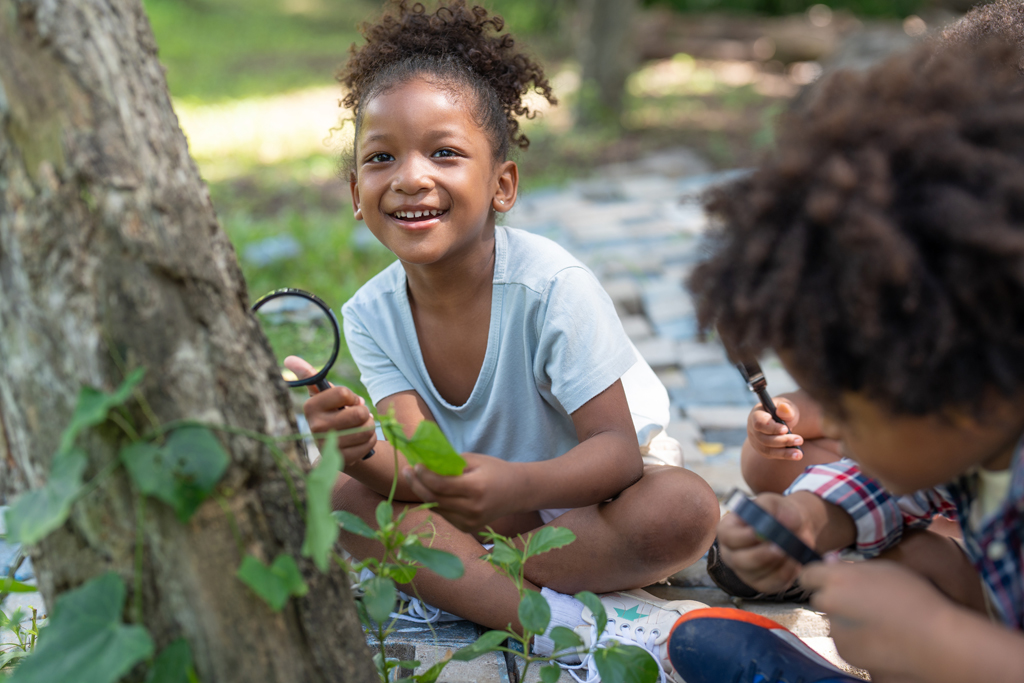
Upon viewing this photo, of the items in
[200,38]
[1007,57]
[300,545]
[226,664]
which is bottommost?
[226,664]

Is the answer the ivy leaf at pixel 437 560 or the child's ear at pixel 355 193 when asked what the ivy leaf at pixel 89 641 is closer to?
the ivy leaf at pixel 437 560

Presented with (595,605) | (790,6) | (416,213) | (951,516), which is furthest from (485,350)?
(790,6)

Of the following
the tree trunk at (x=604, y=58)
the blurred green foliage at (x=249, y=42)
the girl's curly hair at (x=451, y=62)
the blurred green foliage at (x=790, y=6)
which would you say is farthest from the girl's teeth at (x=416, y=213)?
the blurred green foliage at (x=790, y=6)

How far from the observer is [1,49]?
985mm

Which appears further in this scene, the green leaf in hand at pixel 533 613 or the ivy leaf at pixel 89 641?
the green leaf in hand at pixel 533 613

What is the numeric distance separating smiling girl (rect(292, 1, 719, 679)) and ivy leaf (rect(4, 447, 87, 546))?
60cm

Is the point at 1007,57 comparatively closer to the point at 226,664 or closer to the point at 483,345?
the point at 483,345

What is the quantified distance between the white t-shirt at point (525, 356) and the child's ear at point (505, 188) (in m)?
0.06

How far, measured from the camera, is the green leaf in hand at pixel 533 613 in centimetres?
131

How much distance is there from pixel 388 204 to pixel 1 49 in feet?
3.18

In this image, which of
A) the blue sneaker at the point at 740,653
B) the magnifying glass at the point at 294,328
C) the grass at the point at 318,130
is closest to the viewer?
the blue sneaker at the point at 740,653

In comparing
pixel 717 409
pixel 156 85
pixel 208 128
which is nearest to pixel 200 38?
pixel 208 128

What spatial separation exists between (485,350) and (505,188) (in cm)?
40

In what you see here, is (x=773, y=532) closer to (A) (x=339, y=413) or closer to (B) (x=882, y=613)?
(B) (x=882, y=613)
